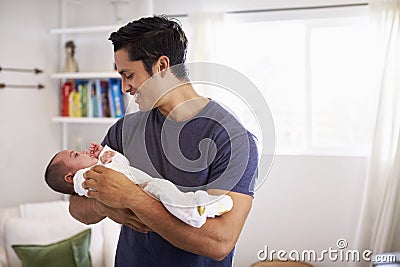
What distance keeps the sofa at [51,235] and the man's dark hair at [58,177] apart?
156cm

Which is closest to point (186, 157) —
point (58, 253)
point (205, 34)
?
point (58, 253)

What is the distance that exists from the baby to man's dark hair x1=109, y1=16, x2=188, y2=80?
237mm

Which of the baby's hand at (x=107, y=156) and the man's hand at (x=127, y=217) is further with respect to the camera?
the baby's hand at (x=107, y=156)

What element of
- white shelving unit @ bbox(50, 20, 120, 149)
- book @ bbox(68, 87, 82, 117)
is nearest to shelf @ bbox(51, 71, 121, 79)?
white shelving unit @ bbox(50, 20, 120, 149)

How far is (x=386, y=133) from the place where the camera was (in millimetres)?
3182

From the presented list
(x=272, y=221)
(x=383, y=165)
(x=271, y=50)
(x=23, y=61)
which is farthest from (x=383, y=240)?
(x=23, y=61)

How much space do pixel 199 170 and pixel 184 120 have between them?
0.13m

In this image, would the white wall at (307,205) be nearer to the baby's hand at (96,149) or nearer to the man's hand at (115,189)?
the baby's hand at (96,149)

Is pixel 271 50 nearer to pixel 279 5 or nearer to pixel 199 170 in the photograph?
pixel 279 5

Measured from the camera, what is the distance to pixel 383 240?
3184 mm

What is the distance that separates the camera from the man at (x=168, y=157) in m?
1.15

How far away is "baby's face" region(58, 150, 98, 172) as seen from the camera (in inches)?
A: 62.1

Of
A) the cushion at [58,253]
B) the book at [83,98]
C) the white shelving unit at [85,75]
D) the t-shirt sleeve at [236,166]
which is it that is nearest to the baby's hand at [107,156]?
the t-shirt sleeve at [236,166]

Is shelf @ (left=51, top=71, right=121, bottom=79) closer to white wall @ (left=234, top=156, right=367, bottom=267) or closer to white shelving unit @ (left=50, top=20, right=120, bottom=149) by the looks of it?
white shelving unit @ (left=50, top=20, right=120, bottom=149)
